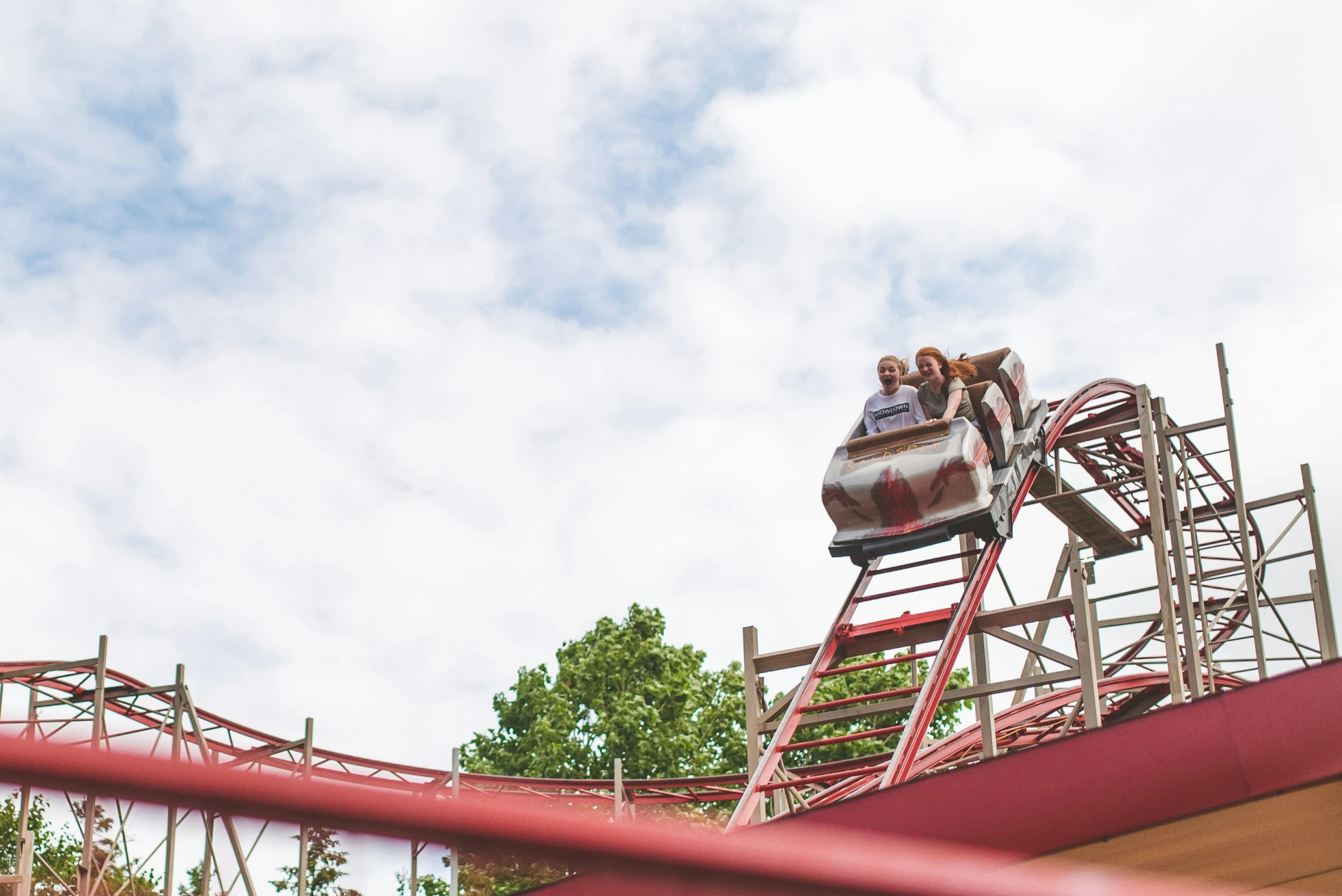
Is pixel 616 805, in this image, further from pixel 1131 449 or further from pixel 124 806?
pixel 124 806

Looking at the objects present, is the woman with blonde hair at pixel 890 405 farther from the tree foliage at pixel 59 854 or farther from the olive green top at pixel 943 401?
the tree foliage at pixel 59 854

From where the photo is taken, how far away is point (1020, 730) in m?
11.1

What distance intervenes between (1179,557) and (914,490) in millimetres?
3617

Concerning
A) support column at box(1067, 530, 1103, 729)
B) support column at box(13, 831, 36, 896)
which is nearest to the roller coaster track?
support column at box(1067, 530, 1103, 729)

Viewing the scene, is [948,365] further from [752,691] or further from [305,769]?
[305,769]

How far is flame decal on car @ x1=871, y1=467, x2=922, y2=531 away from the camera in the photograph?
8414 mm

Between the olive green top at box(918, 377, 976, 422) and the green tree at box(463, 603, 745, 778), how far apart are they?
49.9ft

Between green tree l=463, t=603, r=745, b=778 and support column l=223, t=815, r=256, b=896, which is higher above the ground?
green tree l=463, t=603, r=745, b=778

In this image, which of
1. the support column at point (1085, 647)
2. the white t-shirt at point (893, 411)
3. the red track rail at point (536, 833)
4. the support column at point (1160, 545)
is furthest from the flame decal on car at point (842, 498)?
the red track rail at point (536, 833)

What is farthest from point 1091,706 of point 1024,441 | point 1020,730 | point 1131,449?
point 1131,449

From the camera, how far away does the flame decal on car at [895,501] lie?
8414 mm

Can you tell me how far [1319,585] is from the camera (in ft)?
40.3

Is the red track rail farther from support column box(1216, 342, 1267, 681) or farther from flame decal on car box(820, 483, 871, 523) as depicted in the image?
support column box(1216, 342, 1267, 681)

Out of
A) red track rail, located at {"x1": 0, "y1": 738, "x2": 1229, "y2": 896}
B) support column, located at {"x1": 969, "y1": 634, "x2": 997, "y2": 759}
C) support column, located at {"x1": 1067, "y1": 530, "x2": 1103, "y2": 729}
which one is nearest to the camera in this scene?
red track rail, located at {"x1": 0, "y1": 738, "x2": 1229, "y2": 896}
